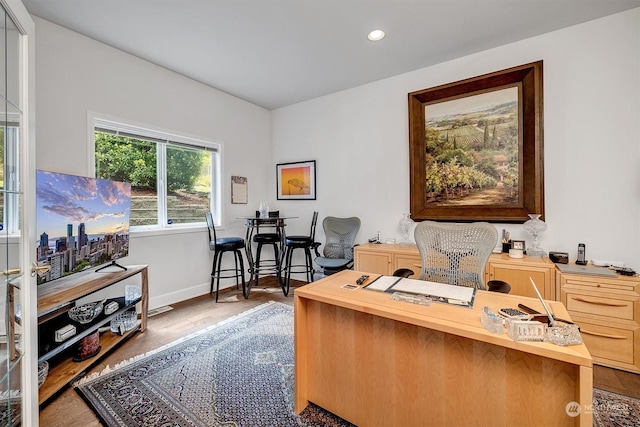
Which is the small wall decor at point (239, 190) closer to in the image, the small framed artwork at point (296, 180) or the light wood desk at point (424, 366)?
the small framed artwork at point (296, 180)

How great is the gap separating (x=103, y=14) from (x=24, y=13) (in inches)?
50.3

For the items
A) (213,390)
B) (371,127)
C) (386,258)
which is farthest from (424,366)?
(371,127)

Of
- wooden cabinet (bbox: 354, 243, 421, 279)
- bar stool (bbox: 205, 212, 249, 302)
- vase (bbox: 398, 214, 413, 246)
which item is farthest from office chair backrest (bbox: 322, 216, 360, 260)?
bar stool (bbox: 205, 212, 249, 302)

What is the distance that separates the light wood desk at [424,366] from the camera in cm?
103

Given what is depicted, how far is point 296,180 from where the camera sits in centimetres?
442

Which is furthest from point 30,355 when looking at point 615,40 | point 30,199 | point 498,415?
point 615,40

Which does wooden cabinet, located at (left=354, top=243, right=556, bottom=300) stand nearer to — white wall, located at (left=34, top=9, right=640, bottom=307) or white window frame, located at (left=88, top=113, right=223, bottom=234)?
white wall, located at (left=34, top=9, right=640, bottom=307)

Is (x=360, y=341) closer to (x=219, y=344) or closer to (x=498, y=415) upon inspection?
(x=498, y=415)

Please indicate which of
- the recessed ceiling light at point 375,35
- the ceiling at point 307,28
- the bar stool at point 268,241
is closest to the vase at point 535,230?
the ceiling at point 307,28

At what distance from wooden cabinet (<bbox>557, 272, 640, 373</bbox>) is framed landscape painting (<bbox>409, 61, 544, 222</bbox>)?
0.76 m

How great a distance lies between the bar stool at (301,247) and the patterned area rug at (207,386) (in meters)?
1.27

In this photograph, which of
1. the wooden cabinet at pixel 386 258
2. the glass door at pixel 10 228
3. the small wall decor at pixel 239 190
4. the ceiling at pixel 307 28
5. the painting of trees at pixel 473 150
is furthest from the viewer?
the small wall decor at pixel 239 190

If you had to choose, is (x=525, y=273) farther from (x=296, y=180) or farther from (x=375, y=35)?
(x=296, y=180)

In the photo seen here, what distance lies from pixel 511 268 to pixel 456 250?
2.75ft
